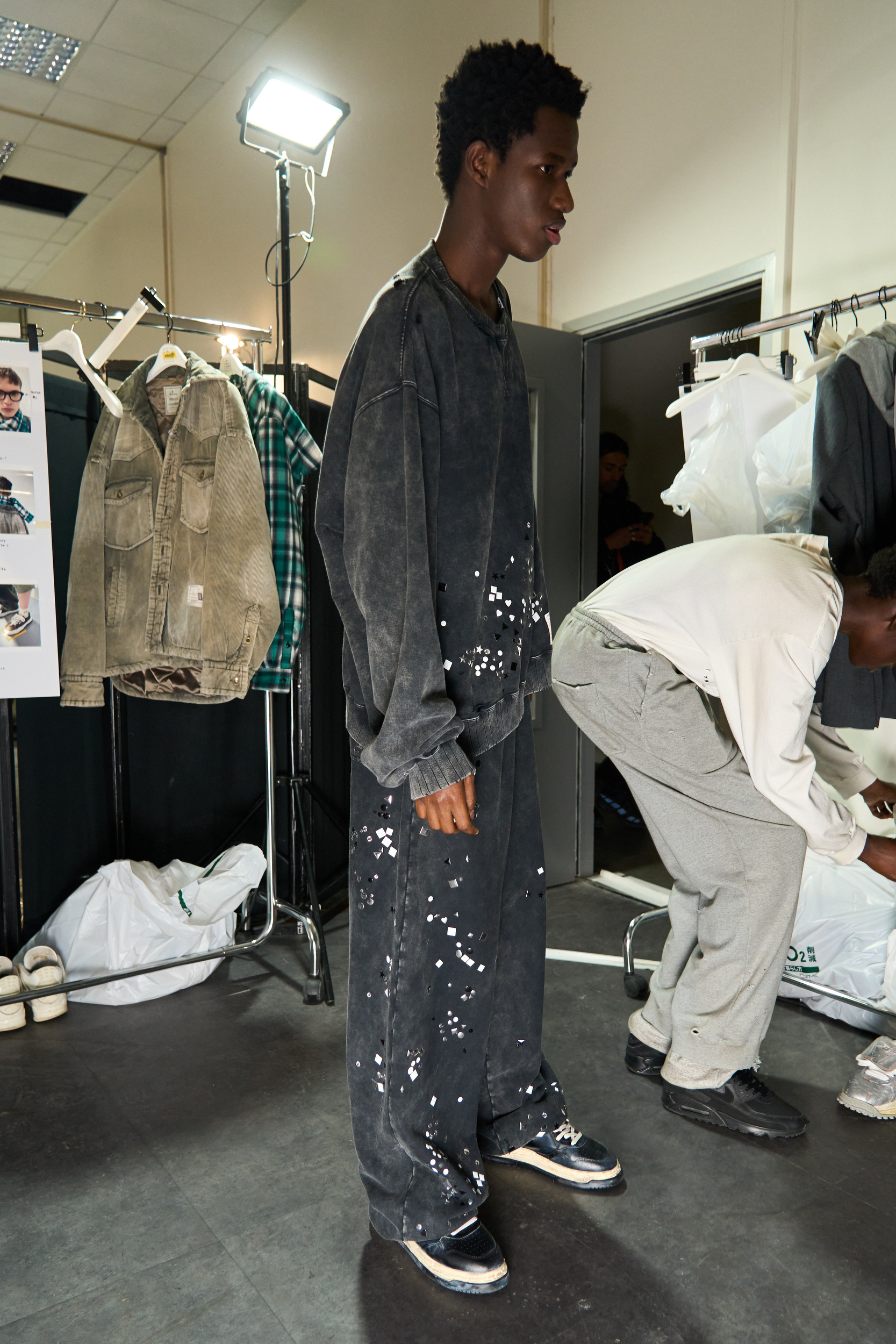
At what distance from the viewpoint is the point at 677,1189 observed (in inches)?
63.8

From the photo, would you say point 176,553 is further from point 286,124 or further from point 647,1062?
point 647,1062

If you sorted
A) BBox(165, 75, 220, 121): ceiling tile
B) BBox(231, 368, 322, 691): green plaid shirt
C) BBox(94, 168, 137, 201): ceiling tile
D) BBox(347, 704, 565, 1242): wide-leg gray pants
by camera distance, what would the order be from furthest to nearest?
BBox(94, 168, 137, 201): ceiling tile
BBox(165, 75, 220, 121): ceiling tile
BBox(231, 368, 322, 691): green plaid shirt
BBox(347, 704, 565, 1242): wide-leg gray pants

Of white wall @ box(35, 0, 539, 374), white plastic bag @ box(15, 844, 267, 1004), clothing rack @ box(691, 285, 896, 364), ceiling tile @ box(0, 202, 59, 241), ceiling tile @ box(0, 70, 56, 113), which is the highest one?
ceiling tile @ box(0, 202, 59, 241)

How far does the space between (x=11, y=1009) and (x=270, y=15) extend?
15.1ft

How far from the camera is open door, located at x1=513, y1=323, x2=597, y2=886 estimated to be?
3.14m

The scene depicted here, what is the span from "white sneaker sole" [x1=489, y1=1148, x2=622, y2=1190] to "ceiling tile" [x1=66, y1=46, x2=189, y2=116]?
5.43 metres

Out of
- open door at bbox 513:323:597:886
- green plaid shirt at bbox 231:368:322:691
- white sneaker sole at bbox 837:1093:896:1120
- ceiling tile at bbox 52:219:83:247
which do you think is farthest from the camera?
ceiling tile at bbox 52:219:83:247

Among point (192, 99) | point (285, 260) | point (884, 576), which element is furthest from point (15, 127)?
point (884, 576)

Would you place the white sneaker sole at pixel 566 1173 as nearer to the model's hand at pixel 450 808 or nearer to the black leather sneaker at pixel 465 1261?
the black leather sneaker at pixel 465 1261

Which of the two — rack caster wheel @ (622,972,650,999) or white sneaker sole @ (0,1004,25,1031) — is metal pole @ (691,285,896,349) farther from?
white sneaker sole @ (0,1004,25,1031)

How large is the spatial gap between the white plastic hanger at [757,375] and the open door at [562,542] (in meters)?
0.83


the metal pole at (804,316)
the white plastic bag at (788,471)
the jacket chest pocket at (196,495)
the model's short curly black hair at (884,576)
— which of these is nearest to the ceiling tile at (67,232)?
the jacket chest pocket at (196,495)

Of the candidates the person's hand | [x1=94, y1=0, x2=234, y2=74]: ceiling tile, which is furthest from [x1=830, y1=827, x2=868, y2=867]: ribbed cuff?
[x1=94, y1=0, x2=234, y2=74]: ceiling tile

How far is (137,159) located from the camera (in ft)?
20.2
